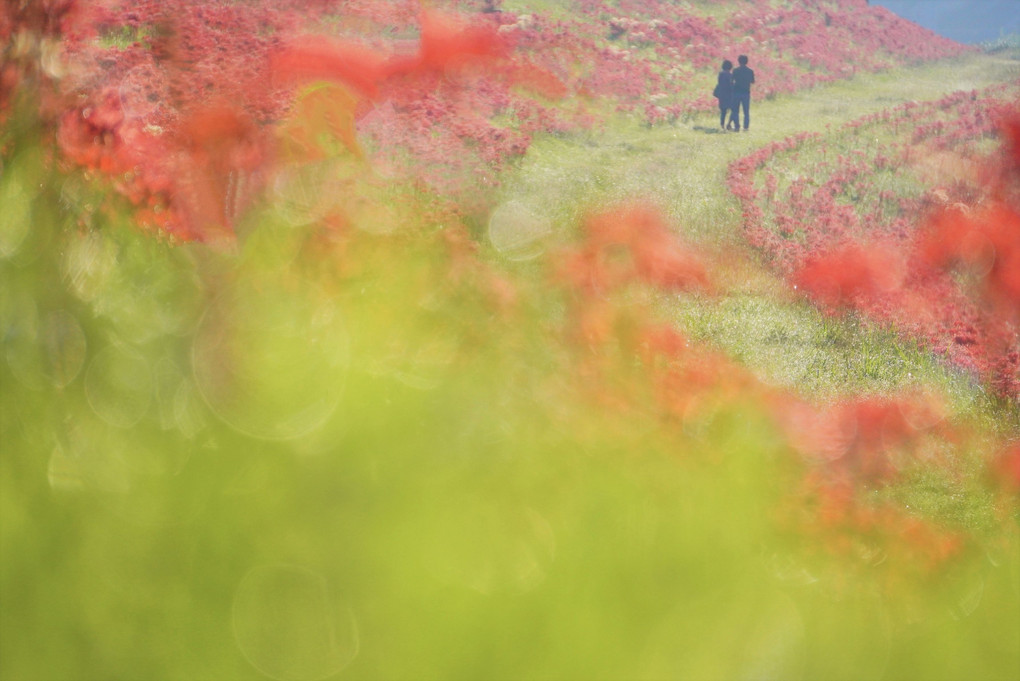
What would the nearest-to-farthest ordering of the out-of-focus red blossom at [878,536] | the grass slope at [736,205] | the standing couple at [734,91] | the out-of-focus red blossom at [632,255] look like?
the out-of-focus red blossom at [878,536]
the grass slope at [736,205]
the out-of-focus red blossom at [632,255]
the standing couple at [734,91]

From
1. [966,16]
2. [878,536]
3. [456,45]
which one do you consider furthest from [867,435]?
[456,45]

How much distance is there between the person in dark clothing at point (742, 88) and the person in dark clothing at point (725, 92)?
1 centimetres

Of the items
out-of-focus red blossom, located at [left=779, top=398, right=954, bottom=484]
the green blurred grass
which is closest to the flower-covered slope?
the green blurred grass

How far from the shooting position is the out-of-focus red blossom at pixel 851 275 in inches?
70.7

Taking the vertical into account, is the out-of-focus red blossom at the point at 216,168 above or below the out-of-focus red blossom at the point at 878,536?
above

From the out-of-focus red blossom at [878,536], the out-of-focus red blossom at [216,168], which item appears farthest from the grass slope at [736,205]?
the out-of-focus red blossom at [216,168]

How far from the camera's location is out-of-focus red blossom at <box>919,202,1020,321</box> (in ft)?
5.58

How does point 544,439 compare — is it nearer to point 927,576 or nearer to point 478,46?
point 927,576

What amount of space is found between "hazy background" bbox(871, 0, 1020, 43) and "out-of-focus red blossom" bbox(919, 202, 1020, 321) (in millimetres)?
778

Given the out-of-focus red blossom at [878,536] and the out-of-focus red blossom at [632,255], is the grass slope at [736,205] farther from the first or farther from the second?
the out-of-focus red blossom at [878,536]

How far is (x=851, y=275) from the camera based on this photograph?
1819mm

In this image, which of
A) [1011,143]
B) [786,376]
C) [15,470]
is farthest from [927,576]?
[15,470]

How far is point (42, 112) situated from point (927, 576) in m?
2.73

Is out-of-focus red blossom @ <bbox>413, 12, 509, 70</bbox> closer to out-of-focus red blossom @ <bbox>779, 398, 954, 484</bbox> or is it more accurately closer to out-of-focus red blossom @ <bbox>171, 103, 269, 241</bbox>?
out-of-focus red blossom @ <bbox>171, 103, 269, 241</bbox>
